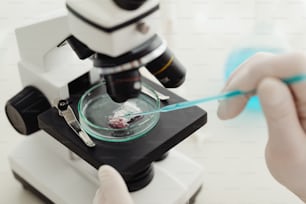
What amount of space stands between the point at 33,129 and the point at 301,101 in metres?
0.62

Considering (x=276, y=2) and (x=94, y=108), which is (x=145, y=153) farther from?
(x=276, y=2)

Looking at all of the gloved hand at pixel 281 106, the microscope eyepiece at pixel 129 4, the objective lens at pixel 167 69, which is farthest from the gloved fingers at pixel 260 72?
the microscope eyepiece at pixel 129 4

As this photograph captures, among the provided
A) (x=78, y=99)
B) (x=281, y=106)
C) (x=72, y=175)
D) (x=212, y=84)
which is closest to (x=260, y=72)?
(x=281, y=106)

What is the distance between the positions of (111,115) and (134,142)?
0.10 meters

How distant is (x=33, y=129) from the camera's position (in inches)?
48.5

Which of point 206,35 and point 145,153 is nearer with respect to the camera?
point 145,153

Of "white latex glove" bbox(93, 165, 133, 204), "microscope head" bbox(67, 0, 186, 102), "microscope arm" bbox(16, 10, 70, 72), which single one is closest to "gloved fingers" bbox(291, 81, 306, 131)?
"microscope head" bbox(67, 0, 186, 102)

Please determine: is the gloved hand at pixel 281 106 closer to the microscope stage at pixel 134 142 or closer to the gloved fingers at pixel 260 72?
the gloved fingers at pixel 260 72

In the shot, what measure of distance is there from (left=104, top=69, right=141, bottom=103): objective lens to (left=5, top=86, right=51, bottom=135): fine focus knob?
12.8 inches

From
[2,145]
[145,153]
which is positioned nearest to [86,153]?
[145,153]

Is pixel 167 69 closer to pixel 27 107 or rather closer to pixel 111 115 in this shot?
pixel 111 115

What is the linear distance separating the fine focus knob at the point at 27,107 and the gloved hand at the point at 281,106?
0.45 metres

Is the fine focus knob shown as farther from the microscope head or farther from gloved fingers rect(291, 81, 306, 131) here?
gloved fingers rect(291, 81, 306, 131)

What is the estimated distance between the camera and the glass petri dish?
112 cm
